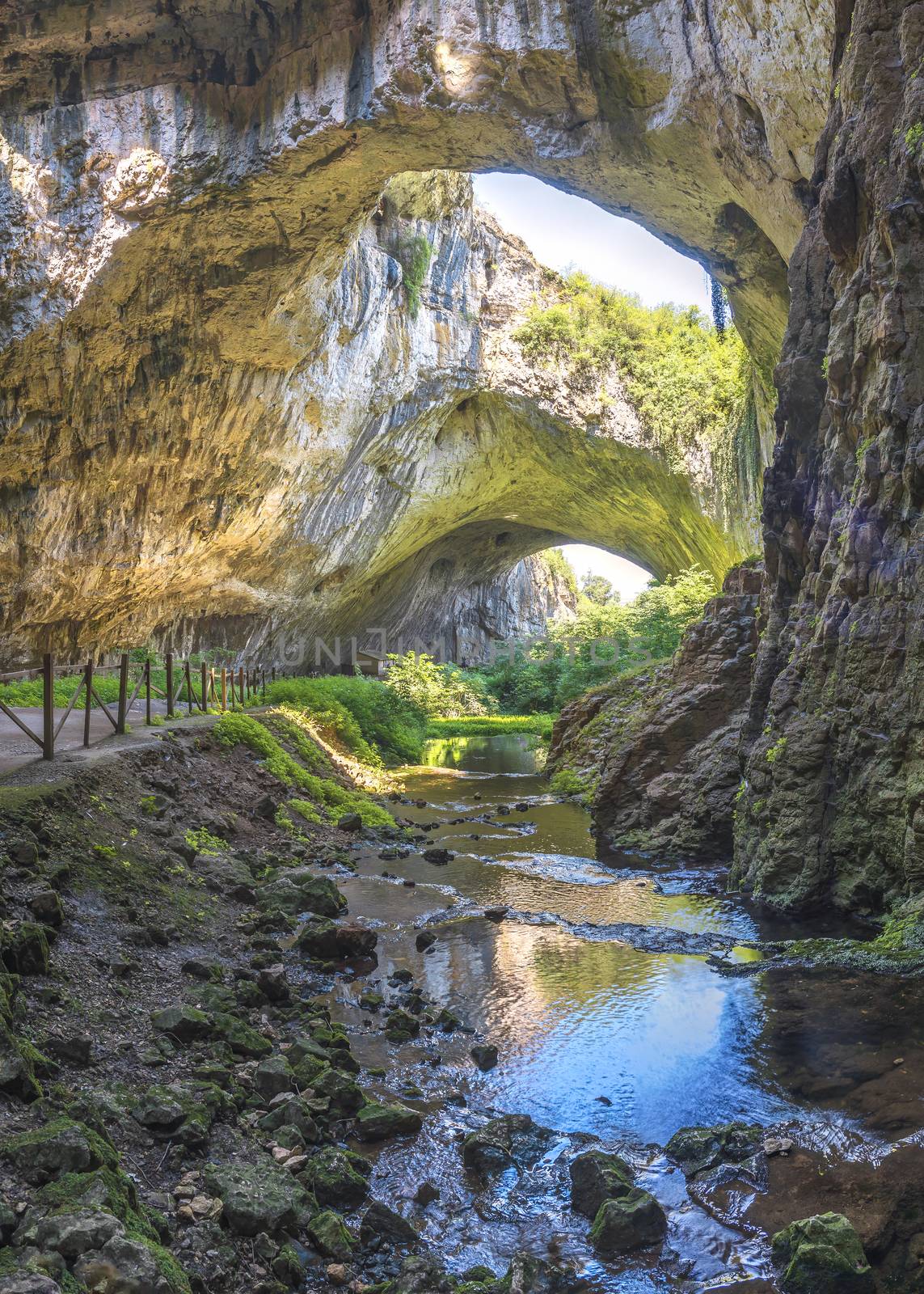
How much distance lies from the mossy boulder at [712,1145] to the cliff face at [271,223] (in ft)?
31.4

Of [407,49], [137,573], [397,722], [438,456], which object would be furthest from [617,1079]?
[438,456]

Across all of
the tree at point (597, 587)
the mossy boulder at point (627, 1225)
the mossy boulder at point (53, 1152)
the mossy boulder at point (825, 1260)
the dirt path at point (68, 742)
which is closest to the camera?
the mossy boulder at point (53, 1152)

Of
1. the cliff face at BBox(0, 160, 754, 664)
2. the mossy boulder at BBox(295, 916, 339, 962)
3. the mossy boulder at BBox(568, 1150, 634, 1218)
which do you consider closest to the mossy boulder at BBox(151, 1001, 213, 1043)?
the mossy boulder at BBox(295, 916, 339, 962)

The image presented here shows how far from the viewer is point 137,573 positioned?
64.7 ft

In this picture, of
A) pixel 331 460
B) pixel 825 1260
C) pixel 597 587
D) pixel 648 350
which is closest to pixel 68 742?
pixel 825 1260

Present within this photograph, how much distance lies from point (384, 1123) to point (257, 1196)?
882 mm

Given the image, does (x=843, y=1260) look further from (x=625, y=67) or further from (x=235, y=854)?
(x=625, y=67)

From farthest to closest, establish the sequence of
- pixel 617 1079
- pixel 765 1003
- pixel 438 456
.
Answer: pixel 438 456, pixel 765 1003, pixel 617 1079

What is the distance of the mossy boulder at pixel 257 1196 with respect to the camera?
272 cm

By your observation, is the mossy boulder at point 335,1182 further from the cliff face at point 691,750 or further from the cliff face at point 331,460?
the cliff face at point 331,460

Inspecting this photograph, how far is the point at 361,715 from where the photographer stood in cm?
1886

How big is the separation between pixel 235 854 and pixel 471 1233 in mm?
5089

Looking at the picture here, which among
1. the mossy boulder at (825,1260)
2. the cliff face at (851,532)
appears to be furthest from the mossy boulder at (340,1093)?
the cliff face at (851,532)

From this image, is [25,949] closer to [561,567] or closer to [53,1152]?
[53,1152]
